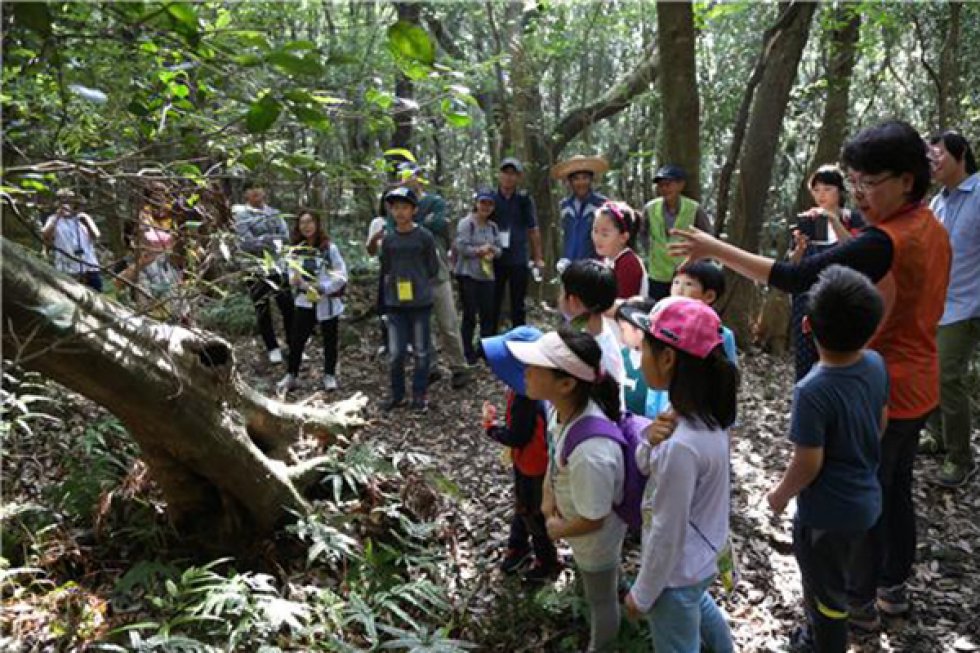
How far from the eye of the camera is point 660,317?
96.3 inches

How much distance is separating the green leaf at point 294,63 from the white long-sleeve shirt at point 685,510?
1659mm

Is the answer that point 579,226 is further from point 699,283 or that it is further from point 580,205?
point 699,283

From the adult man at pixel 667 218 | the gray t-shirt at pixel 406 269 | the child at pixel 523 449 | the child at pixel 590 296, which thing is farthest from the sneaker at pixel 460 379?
the child at pixel 590 296

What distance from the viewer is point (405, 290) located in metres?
6.43

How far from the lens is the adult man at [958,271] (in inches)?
168

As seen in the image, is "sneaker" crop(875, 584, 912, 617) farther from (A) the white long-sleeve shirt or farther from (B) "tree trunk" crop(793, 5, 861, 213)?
(B) "tree trunk" crop(793, 5, 861, 213)

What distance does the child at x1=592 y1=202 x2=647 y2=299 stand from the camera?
4336 mm

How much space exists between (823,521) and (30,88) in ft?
13.7

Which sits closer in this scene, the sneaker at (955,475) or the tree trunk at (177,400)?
the tree trunk at (177,400)

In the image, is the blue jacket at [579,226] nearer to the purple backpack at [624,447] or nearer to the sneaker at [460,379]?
the sneaker at [460,379]

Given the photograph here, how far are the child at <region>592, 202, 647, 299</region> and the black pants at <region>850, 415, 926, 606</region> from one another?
1.75 meters

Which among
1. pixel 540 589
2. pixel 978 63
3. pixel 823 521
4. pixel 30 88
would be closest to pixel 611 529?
pixel 823 521

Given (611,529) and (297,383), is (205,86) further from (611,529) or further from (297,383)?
(297,383)

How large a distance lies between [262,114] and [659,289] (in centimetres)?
517
